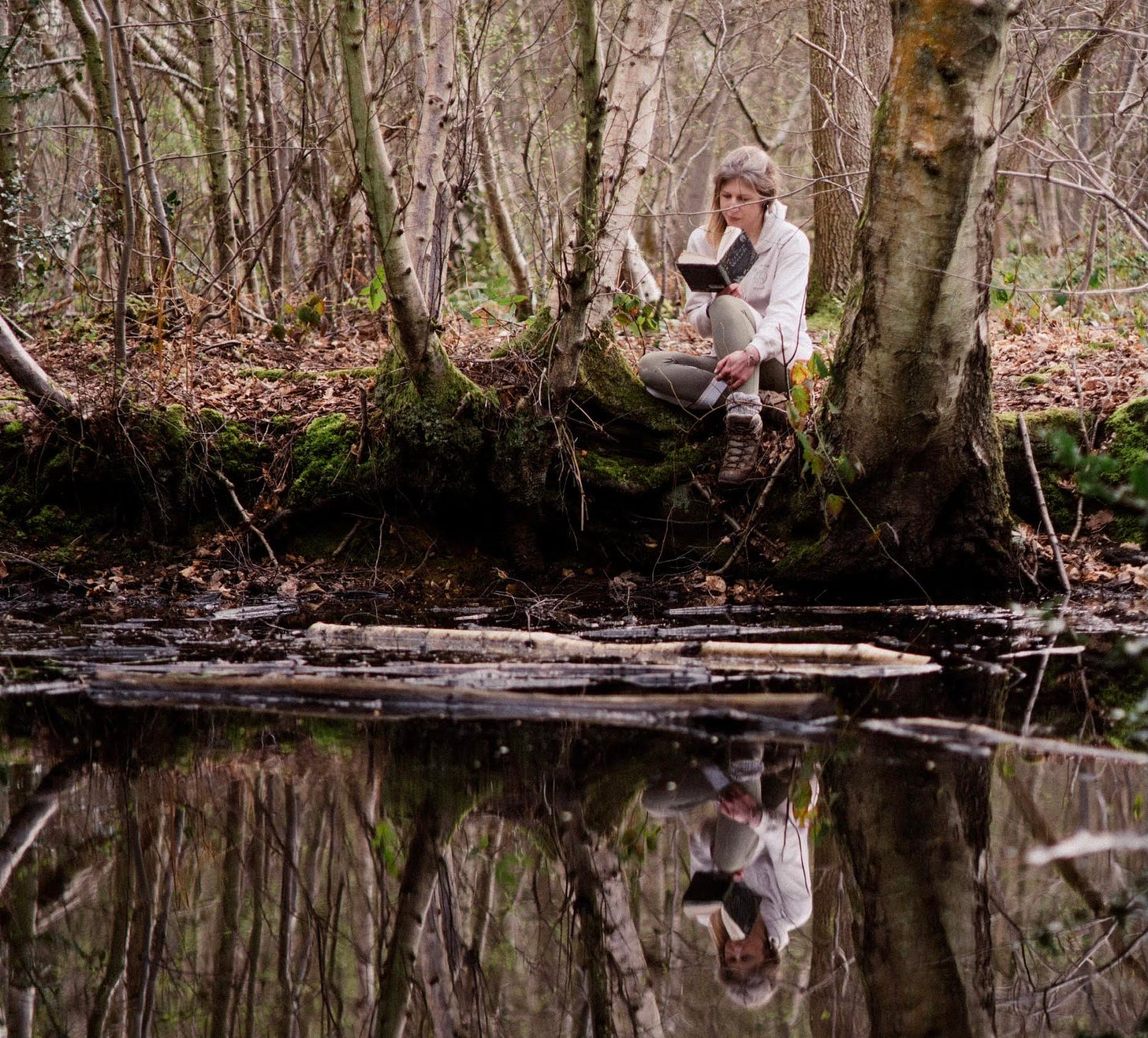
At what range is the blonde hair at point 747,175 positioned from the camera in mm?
5715

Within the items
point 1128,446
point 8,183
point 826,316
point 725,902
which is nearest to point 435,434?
point 1128,446

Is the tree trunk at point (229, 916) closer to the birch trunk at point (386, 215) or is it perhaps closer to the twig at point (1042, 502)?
the birch trunk at point (386, 215)

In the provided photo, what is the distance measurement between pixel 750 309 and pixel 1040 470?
1.86 m

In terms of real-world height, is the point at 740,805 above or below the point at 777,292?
below

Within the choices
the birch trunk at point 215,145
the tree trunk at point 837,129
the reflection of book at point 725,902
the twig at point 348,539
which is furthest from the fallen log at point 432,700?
the tree trunk at point 837,129

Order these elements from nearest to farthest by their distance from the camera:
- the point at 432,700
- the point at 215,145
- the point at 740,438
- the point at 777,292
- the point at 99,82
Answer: the point at 432,700 < the point at 777,292 < the point at 740,438 < the point at 99,82 < the point at 215,145

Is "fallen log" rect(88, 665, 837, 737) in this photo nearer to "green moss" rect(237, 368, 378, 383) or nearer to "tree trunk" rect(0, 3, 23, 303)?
"green moss" rect(237, 368, 378, 383)

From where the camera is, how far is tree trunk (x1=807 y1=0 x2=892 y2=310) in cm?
891

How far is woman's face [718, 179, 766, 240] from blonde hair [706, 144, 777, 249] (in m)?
0.02

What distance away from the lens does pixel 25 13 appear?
8.55 metres

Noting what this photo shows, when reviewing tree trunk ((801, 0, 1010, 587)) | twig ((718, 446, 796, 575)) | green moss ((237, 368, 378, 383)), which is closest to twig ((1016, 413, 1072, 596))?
tree trunk ((801, 0, 1010, 587))

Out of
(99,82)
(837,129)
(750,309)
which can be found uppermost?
(99,82)

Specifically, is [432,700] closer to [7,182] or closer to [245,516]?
[245,516]

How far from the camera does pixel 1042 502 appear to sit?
5.87 m
